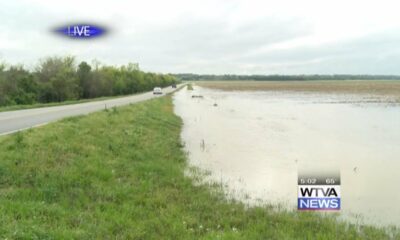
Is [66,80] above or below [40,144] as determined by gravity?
above

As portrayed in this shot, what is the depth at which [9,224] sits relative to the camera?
518cm

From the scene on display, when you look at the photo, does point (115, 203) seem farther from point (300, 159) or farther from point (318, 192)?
point (300, 159)

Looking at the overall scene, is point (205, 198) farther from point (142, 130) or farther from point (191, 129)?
point (191, 129)

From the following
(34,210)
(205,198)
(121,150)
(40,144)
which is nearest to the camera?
(34,210)

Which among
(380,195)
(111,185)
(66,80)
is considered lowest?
(380,195)

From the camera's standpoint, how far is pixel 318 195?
18.9 feet

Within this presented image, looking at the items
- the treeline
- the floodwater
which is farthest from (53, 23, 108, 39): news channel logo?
the treeline

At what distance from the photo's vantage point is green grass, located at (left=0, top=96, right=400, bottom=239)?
5.69 meters

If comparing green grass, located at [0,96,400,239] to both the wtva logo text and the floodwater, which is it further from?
the floodwater

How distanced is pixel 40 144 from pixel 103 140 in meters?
2.89

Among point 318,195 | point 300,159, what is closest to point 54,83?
point 300,159

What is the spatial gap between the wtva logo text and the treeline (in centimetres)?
3279

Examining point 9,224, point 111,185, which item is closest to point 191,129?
point 111,185

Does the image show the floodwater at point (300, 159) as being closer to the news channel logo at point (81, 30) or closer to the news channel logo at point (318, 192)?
the news channel logo at point (318, 192)
